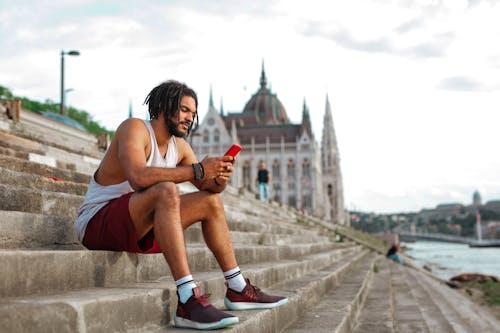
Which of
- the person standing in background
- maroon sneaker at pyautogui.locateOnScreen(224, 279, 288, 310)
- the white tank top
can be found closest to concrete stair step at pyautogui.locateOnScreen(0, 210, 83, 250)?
the white tank top

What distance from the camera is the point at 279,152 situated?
9825 cm

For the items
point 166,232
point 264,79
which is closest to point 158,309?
point 166,232

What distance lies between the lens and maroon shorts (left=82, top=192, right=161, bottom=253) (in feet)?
9.14

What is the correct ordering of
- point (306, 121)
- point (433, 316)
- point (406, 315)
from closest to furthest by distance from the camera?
point (406, 315)
point (433, 316)
point (306, 121)

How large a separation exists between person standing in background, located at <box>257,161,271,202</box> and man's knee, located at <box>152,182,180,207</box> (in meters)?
14.8

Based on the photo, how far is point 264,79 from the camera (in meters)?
119

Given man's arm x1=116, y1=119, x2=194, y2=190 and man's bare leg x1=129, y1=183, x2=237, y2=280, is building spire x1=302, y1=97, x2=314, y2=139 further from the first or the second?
man's arm x1=116, y1=119, x2=194, y2=190

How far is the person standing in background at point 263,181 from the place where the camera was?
1758cm

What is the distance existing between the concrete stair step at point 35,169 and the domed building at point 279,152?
284 feet

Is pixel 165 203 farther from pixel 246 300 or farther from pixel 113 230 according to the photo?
pixel 246 300

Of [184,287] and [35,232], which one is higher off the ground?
[35,232]

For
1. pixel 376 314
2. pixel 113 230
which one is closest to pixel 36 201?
pixel 113 230

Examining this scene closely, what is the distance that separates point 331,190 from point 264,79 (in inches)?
1099

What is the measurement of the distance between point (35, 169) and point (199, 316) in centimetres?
263
